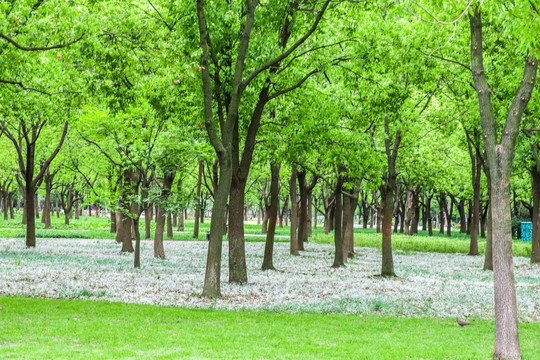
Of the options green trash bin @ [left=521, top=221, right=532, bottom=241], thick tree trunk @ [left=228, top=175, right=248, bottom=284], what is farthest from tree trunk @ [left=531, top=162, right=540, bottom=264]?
green trash bin @ [left=521, top=221, right=532, bottom=241]

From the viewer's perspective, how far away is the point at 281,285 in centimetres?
1622

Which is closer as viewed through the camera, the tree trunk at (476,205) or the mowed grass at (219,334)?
the mowed grass at (219,334)

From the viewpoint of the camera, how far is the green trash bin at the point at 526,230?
49250mm

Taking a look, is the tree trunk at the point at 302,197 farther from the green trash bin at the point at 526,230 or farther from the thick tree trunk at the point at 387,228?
the green trash bin at the point at 526,230

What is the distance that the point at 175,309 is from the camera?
11594 mm

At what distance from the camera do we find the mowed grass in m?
7.85

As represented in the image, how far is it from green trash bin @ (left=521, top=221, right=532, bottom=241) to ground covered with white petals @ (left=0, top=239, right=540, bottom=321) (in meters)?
28.1

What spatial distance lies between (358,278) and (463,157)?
28.6 meters

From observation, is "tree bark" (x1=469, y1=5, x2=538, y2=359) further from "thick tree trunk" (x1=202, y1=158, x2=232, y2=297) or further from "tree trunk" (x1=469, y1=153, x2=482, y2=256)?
"tree trunk" (x1=469, y1=153, x2=482, y2=256)

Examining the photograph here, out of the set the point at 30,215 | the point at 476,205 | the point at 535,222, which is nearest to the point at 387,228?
the point at 535,222

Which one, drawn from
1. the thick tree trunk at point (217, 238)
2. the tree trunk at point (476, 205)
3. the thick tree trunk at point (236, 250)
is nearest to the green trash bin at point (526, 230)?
the tree trunk at point (476, 205)

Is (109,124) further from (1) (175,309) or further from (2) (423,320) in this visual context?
(2) (423,320)

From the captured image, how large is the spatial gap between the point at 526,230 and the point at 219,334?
4953cm

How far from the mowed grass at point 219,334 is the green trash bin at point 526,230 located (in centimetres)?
4362
